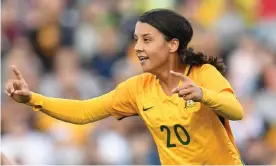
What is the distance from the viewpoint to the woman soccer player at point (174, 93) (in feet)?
23.6

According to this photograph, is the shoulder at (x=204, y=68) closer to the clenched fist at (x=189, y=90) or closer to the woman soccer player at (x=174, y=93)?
the woman soccer player at (x=174, y=93)

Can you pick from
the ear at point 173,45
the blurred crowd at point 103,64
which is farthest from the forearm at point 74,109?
the blurred crowd at point 103,64

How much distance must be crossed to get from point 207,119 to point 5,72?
22.1 feet

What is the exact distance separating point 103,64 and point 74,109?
19.7 feet

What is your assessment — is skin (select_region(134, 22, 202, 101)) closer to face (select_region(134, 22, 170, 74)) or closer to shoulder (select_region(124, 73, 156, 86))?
face (select_region(134, 22, 170, 74))

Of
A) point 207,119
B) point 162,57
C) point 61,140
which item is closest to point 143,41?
point 162,57

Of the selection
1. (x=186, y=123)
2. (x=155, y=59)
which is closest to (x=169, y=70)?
(x=155, y=59)

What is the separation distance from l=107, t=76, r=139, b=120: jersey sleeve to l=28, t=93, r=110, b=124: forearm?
0.08 metres

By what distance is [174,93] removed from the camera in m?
7.09

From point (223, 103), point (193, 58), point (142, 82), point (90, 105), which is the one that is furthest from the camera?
point (90, 105)

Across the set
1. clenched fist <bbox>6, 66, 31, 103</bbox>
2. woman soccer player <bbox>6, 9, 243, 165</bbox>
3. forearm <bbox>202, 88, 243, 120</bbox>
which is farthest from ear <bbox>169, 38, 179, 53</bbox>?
clenched fist <bbox>6, 66, 31, 103</bbox>

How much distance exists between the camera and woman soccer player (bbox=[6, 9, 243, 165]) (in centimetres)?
718

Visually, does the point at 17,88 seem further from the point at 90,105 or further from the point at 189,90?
the point at 189,90

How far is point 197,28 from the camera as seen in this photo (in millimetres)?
13391
